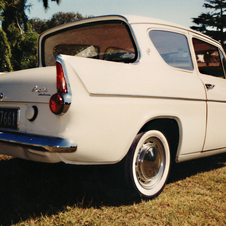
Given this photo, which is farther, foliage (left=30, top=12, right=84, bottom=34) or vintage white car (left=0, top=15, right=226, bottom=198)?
foliage (left=30, top=12, right=84, bottom=34)

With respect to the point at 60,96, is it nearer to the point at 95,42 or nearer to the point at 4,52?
the point at 95,42

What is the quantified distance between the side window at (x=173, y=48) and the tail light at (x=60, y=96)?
1.15 m

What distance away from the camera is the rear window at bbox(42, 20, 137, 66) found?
288cm

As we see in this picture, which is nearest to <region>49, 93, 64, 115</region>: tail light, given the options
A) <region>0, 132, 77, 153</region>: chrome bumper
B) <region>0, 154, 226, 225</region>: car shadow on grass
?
<region>0, 132, 77, 153</region>: chrome bumper

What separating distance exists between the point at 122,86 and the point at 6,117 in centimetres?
111

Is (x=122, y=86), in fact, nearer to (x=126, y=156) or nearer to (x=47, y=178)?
(x=126, y=156)

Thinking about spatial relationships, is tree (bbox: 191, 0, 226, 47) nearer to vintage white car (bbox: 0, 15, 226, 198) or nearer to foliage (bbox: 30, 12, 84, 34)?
foliage (bbox: 30, 12, 84, 34)

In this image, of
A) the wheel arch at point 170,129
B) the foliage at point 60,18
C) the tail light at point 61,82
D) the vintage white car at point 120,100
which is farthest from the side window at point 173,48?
the foliage at point 60,18

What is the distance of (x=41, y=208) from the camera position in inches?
101

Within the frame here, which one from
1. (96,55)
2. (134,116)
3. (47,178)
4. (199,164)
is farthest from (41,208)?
(199,164)

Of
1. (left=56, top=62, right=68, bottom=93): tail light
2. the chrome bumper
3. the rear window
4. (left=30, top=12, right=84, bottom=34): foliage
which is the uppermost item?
(left=30, top=12, right=84, bottom=34): foliage

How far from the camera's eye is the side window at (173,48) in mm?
2971

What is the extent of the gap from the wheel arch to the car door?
1.72 ft

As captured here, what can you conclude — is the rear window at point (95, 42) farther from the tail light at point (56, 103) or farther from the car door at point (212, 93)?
the car door at point (212, 93)
